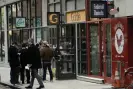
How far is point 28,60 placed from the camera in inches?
592

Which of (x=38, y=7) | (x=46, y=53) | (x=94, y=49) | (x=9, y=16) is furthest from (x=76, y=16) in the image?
(x=9, y=16)

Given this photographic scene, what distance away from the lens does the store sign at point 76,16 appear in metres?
18.4

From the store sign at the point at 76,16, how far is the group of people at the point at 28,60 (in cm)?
221

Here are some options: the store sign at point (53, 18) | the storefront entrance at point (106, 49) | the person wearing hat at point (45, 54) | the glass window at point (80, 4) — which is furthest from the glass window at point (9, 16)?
the storefront entrance at point (106, 49)

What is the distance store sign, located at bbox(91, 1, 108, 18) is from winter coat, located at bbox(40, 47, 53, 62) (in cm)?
313

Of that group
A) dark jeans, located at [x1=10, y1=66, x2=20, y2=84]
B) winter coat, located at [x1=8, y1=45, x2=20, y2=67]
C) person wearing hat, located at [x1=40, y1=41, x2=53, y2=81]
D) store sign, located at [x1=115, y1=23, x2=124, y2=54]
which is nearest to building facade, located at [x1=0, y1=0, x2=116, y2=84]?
person wearing hat, located at [x1=40, y1=41, x2=53, y2=81]

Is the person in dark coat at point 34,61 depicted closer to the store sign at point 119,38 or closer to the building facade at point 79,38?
the building facade at point 79,38

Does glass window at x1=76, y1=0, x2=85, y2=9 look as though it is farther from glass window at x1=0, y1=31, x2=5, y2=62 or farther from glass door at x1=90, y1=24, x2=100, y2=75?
glass window at x1=0, y1=31, x2=5, y2=62

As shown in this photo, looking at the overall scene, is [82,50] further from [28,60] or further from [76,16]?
[28,60]

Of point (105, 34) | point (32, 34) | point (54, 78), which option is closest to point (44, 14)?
point (32, 34)

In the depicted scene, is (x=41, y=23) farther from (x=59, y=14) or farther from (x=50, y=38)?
(x=59, y=14)

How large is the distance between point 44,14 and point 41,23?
0.86m

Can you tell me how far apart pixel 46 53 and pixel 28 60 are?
9.05 ft

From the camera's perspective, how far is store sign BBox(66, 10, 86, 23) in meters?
18.4
